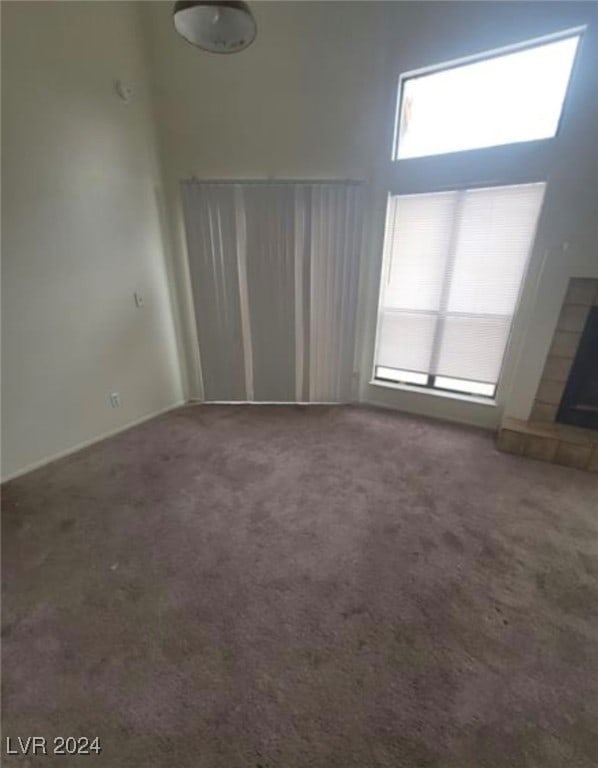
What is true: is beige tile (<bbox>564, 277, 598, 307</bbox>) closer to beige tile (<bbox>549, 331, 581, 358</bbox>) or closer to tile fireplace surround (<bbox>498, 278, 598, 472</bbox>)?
tile fireplace surround (<bbox>498, 278, 598, 472</bbox>)

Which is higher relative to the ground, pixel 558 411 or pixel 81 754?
pixel 558 411

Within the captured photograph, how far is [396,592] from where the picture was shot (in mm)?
1502

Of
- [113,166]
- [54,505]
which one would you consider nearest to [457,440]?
[54,505]

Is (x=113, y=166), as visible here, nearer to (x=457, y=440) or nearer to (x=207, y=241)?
(x=207, y=241)

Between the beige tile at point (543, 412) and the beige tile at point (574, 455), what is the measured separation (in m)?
0.27

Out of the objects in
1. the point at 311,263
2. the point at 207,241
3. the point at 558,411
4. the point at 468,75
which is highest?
the point at 468,75

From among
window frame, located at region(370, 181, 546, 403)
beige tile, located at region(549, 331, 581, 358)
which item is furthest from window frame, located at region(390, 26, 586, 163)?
beige tile, located at region(549, 331, 581, 358)

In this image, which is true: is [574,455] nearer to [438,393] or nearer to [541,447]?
[541,447]

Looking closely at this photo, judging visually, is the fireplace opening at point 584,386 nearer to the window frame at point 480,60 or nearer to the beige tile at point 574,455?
the beige tile at point 574,455

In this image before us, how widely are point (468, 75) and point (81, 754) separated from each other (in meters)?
4.08

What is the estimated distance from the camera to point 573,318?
235 centimetres

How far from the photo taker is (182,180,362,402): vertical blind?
2811 mm

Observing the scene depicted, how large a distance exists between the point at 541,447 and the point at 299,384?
6.71 ft

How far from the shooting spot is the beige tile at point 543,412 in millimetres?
2562
